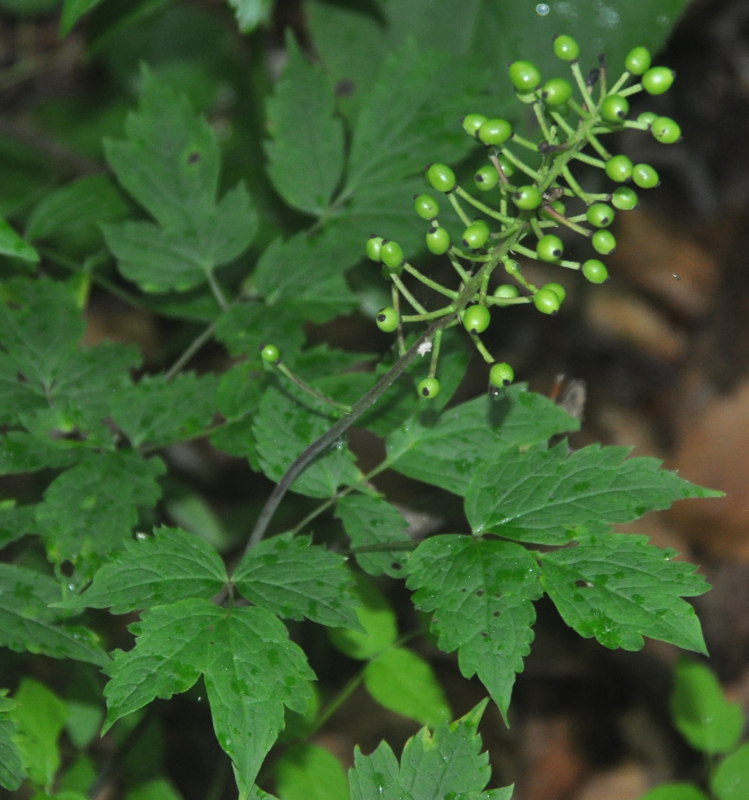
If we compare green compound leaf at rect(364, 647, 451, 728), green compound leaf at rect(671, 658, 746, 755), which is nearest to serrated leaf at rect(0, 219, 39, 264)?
green compound leaf at rect(364, 647, 451, 728)

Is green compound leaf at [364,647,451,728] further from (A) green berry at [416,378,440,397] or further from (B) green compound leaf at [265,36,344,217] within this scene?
(B) green compound leaf at [265,36,344,217]

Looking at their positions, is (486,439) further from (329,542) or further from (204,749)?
(204,749)

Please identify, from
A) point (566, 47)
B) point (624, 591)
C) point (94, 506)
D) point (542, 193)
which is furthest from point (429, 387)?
point (94, 506)

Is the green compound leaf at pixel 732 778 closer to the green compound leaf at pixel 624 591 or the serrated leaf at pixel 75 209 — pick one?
the green compound leaf at pixel 624 591

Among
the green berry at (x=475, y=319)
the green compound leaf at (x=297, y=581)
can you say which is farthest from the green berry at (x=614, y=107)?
the green compound leaf at (x=297, y=581)

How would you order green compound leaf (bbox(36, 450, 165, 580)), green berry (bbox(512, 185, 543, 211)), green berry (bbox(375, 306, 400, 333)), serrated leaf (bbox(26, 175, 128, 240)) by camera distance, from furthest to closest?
serrated leaf (bbox(26, 175, 128, 240)) → green compound leaf (bbox(36, 450, 165, 580)) → green berry (bbox(375, 306, 400, 333)) → green berry (bbox(512, 185, 543, 211))

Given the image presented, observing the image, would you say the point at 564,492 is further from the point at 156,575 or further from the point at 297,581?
the point at 156,575
